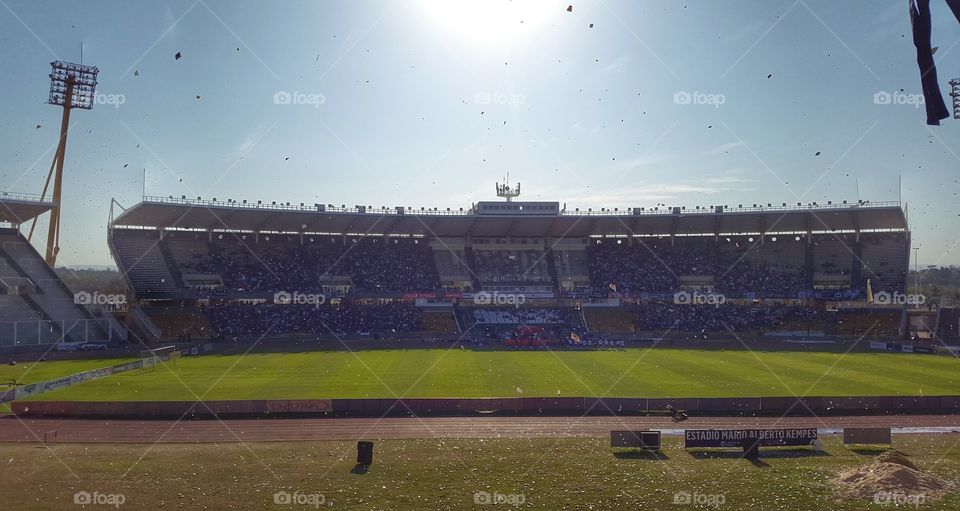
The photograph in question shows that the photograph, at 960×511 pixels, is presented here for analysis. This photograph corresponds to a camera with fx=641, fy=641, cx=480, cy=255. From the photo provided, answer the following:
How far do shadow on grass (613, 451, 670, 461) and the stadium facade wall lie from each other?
269 inches

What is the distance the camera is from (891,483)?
17.1 meters

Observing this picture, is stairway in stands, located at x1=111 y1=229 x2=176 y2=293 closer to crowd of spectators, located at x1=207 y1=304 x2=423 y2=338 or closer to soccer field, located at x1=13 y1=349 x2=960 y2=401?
crowd of spectators, located at x1=207 y1=304 x2=423 y2=338

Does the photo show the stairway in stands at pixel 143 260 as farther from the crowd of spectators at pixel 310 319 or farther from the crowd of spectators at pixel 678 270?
the crowd of spectators at pixel 678 270

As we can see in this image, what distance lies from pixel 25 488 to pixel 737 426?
80.0 ft

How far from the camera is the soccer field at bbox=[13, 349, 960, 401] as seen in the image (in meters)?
32.3

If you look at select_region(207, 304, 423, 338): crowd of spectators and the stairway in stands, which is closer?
A: select_region(207, 304, 423, 338): crowd of spectators

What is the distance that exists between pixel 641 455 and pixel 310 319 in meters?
50.0

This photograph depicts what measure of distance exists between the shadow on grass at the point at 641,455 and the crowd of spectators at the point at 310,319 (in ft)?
146

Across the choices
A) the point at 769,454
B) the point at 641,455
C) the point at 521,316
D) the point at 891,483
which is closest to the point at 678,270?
the point at 521,316

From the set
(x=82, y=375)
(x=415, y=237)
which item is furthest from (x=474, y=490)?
(x=415, y=237)

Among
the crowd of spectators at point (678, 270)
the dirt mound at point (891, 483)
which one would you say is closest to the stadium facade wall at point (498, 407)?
the dirt mound at point (891, 483)

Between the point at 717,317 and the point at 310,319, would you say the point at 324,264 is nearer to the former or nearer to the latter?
the point at 310,319

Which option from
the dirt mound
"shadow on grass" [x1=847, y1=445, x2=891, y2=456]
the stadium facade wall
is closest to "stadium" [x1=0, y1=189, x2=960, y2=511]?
the stadium facade wall

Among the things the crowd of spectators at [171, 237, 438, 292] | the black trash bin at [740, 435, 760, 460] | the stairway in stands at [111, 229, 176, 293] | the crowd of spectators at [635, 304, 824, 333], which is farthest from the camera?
the crowd of spectators at [171, 237, 438, 292]
